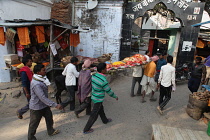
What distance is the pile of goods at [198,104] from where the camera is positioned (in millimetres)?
4434

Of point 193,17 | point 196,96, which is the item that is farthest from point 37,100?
point 193,17

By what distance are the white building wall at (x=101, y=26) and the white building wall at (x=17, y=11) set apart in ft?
6.52

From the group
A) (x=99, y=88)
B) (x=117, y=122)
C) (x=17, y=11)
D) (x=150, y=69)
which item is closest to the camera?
(x=99, y=88)

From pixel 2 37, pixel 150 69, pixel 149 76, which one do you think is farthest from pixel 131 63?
pixel 2 37

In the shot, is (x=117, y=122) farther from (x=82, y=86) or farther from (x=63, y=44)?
(x=63, y=44)

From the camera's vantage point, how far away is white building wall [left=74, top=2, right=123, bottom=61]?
841 cm

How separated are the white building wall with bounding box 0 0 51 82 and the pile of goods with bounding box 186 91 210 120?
282 inches

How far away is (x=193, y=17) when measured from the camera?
315 inches

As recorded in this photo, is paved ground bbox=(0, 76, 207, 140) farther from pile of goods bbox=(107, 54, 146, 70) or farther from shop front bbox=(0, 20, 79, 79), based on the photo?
shop front bbox=(0, 20, 79, 79)

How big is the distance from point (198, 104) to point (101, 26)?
6.40 meters

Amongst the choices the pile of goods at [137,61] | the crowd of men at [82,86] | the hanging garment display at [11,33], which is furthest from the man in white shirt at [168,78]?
the hanging garment display at [11,33]

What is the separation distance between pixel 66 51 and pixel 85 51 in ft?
4.77

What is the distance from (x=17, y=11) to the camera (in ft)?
22.9

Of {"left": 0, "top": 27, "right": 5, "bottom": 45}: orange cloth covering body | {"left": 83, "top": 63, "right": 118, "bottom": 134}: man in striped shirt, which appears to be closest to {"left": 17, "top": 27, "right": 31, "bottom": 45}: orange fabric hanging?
{"left": 0, "top": 27, "right": 5, "bottom": 45}: orange cloth covering body
